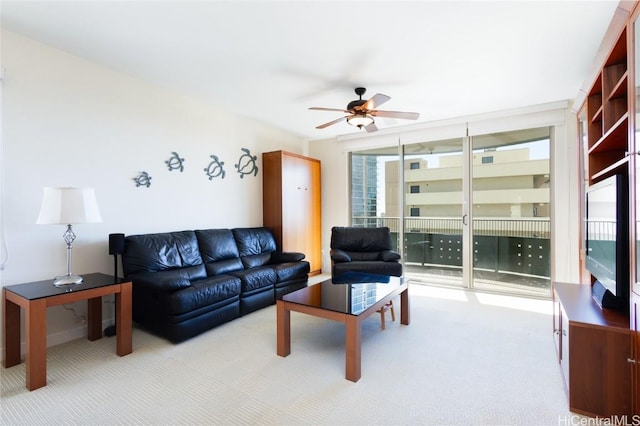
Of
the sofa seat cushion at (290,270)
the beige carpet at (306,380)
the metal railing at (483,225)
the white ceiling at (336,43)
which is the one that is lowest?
the beige carpet at (306,380)

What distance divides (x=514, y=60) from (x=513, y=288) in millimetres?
3102

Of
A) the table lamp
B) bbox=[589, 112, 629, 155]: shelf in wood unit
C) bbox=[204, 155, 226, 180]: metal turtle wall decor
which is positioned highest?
bbox=[204, 155, 226, 180]: metal turtle wall decor

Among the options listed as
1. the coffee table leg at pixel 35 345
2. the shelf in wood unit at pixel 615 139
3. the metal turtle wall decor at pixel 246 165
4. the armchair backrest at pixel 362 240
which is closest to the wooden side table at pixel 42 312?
the coffee table leg at pixel 35 345

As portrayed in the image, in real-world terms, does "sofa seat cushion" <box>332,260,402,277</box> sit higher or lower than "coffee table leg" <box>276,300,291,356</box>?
higher

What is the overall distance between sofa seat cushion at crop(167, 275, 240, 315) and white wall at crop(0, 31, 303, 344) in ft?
3.32

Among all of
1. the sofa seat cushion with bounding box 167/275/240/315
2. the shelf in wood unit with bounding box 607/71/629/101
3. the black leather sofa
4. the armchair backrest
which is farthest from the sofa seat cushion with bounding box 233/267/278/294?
the shelf in wood unit with bounding box 607/71/629/101

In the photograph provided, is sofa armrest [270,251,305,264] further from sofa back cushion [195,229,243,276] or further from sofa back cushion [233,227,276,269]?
sofa back cushion [195,229,243,276]

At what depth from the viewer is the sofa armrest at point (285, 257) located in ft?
14.0

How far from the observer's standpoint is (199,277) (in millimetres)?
3250

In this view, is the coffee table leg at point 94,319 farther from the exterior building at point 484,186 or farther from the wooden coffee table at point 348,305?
the exterior building at point 484,186

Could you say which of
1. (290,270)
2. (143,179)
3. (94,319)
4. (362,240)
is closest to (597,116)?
(362,240)

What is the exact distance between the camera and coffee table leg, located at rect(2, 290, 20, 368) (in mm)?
2314

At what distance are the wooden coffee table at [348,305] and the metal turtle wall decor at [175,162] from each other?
2.22 metres

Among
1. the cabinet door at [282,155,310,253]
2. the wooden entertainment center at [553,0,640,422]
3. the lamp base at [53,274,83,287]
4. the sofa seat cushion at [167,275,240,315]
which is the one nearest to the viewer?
the wooden entertainment center at [553,0,640,422]
